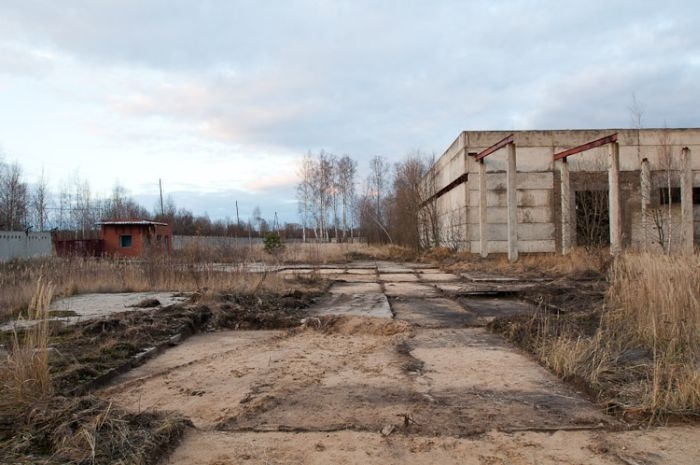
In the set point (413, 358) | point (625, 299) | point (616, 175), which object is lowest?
point (413, 358)

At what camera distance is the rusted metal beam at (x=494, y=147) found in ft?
63.8

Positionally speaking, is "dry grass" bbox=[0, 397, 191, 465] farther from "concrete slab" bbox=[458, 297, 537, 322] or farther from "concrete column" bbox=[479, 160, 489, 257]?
"concrete column" bbox=[479, 160, 489, 257]

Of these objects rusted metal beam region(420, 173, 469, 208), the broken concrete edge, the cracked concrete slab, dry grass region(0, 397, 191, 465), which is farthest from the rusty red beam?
dry grass region(0, 397, 191, 465)

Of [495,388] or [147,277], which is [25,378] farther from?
[147,277]

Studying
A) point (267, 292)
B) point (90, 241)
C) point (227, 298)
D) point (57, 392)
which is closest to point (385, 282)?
point (267, 292)

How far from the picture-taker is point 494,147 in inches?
798

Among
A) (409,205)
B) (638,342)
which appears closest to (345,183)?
(409,205)

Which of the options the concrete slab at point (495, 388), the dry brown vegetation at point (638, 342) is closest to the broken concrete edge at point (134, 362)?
the concrete slab at point (495, 388)

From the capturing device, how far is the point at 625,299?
263 inches

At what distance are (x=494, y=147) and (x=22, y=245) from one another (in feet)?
79.2

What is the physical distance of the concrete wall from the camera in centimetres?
2517

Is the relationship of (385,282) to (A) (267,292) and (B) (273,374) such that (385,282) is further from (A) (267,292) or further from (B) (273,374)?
(B) (273,374)

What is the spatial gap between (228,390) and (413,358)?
2.14 m

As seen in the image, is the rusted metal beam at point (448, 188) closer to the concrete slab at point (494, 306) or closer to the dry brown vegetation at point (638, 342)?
the concrete slab at point (494, 306)
